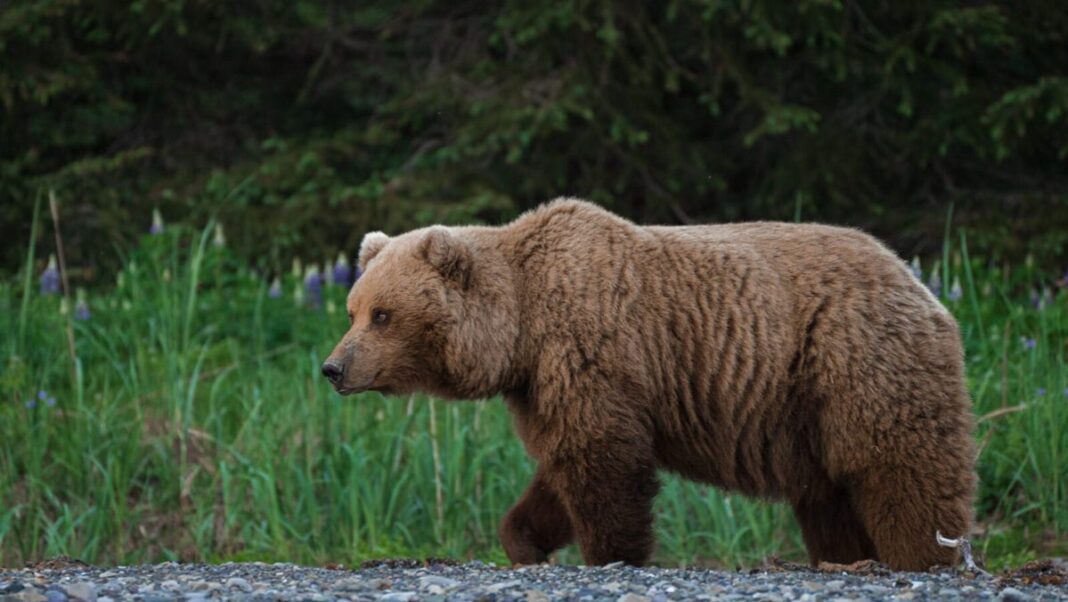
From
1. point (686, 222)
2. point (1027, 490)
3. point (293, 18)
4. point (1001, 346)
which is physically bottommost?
point (1027, 490)

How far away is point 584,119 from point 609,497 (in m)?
6.55

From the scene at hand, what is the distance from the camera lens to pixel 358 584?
4.08m

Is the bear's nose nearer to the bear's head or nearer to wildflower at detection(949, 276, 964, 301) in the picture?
the bear's head

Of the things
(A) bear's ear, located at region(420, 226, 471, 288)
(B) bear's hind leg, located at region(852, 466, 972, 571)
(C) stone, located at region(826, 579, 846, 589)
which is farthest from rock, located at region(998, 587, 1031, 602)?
(A) bear's ear, located at region(420, 226, 471, 288)

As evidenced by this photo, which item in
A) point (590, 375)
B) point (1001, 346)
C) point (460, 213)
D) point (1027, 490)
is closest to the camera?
point (590, 375)

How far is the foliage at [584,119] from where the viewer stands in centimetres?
1065

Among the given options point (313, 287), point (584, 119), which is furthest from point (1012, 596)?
point (584, 119)

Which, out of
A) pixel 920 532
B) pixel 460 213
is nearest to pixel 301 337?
pixel 460 213

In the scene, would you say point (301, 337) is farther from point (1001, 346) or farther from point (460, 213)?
point (1001, 346)

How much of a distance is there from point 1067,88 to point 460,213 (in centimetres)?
419

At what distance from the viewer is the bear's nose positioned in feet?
16.4

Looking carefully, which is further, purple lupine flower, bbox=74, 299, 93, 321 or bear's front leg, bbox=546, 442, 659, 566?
purple lupine flower, bbox=74, 299, 93, 321

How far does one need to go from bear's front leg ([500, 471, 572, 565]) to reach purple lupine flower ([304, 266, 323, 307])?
155 inches

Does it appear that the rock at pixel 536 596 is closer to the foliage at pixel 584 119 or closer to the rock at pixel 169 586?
the rock at pixel 169 586
